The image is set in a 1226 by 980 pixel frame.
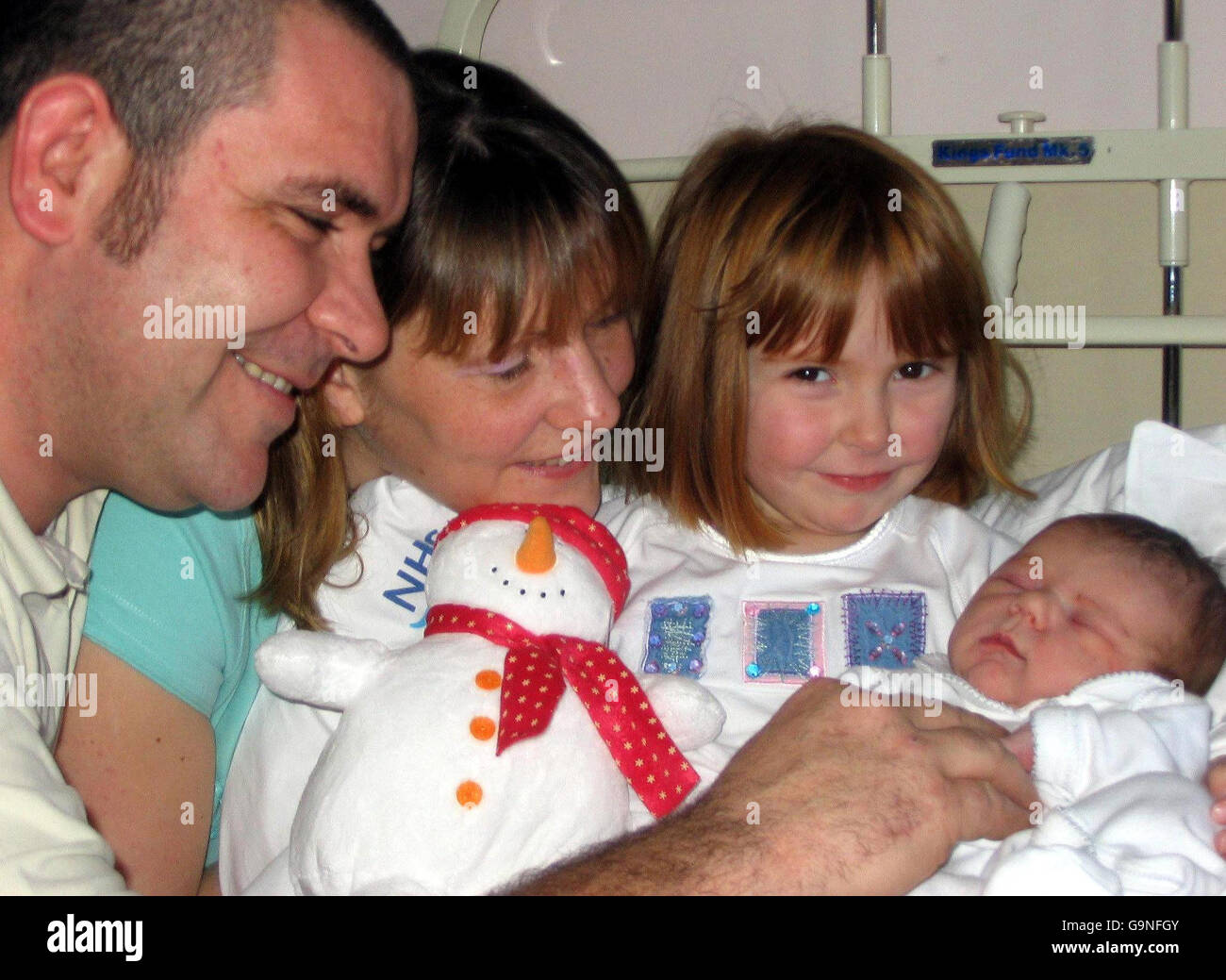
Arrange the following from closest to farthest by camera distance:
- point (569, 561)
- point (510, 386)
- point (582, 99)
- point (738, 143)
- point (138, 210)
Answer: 1. point (138, 210)
2. point (569, 561)
3. point (510, 386)
4. point (738, 143)
5. point (582, 99)

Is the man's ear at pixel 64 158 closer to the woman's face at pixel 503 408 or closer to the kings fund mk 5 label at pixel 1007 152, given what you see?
the woman's face at pixel 503 408

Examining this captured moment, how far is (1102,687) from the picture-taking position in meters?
1.68

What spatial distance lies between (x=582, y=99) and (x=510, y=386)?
1.31 meters

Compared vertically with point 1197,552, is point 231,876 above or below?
below

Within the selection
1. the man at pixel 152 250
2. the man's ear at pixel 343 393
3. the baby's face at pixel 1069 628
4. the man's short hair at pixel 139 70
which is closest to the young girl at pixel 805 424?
the baby's face at pixel 1069 628

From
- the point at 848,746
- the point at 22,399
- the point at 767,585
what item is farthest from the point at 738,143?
the point at 22,399

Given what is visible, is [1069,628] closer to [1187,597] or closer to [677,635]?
[1187,597]

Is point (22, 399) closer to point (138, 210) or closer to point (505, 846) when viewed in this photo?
point (138, 210)

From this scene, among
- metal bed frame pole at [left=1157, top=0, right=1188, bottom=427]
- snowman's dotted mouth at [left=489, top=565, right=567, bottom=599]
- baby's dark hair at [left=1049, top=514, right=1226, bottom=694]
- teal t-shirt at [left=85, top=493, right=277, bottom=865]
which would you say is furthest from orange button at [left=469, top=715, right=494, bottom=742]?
metal bed frame pole at [left=1157, top=0, right=1188, bottom=427]

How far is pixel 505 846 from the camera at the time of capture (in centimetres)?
144

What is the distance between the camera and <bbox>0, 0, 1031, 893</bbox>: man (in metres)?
1.35

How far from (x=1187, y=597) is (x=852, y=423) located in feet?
1.77

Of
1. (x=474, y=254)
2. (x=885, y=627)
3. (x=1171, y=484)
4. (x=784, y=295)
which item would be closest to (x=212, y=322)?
(x=474, y=254)

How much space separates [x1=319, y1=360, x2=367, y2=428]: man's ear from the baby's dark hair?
1.14 metres
